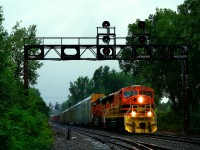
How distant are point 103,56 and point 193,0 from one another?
34.5 feet

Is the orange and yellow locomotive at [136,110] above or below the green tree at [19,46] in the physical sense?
below

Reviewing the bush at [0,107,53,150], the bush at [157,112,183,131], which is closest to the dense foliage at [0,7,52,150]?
the bush at [0,107,53,150]

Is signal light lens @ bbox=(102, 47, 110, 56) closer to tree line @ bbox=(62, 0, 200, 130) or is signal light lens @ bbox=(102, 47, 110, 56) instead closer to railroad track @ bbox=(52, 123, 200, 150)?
tree line @ bbox=(62, 0, 200, 130)

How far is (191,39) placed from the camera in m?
36.6

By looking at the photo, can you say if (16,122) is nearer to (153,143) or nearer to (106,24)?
(153,143)

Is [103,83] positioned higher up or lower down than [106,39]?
higher up

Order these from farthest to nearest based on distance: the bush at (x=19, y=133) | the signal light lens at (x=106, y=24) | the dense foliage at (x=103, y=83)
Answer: the dense foliage at (x=103, y=83) → the signal light lens at (x=106, y=24) → the bush at (x=19, y=133)

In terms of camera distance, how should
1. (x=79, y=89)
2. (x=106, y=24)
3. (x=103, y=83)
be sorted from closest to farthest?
(x=106, y=24), (x=103, y=83), (x=79, y=89)

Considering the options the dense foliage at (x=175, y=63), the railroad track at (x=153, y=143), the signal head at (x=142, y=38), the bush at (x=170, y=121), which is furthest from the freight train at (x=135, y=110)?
the bush at (x=170, y=121)

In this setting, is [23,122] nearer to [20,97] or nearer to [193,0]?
[20,97]

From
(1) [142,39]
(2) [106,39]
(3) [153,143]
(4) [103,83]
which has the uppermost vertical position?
(4) [103,83]

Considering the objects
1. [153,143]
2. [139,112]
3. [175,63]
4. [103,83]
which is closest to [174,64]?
[175,63]

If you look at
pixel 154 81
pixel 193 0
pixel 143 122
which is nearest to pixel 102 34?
pixel 143 122

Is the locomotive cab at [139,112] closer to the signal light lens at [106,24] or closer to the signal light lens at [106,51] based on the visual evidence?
the signal light lens at [106,51]
